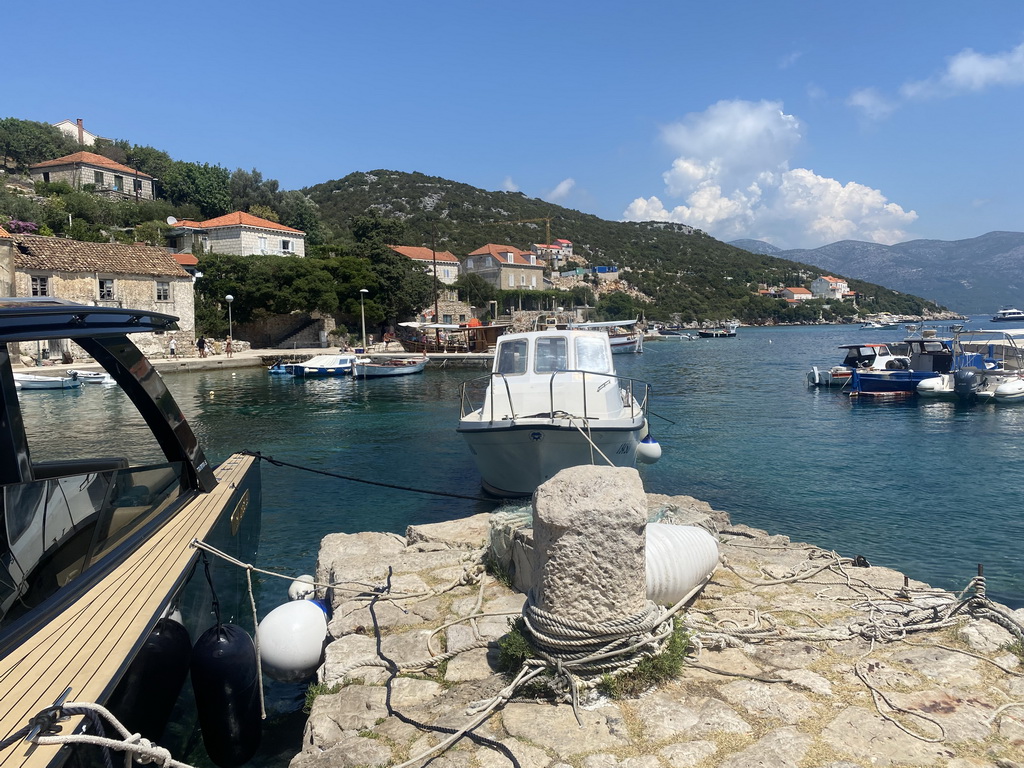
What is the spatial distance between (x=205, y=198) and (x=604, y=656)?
72.4m

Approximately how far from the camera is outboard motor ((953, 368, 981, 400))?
26.0m

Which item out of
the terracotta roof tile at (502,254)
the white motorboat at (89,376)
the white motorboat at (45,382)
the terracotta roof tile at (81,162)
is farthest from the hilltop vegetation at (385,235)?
the white motorboat at (45,382)

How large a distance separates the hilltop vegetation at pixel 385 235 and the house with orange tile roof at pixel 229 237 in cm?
189

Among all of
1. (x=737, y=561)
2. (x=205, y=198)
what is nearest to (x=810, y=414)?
(x=737, y=561)

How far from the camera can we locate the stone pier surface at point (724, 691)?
130 inches

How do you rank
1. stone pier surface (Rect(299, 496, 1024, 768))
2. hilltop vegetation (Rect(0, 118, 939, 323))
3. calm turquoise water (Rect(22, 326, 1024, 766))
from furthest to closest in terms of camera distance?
hilltop vegetation (Rect(0, 118, 939, 323)) → calm turquoise water (Rect(22, 326, 1024, 766)) → stone pier surface (Rect(299, 496, 1024, 768))

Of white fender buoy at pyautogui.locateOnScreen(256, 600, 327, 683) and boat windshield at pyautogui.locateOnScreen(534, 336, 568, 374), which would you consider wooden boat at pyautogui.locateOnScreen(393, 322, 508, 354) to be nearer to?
boat windshield at pyautogui.locateOnScreen(534, 336, 568, 374)

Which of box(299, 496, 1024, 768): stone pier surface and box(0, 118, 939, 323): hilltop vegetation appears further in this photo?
box(0, 118, 939, 323): hilltop vegetation

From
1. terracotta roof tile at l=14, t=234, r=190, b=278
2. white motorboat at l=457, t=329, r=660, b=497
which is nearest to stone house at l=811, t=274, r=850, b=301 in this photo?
terracotta roof tile at l=14, t=234, r=190, b=278

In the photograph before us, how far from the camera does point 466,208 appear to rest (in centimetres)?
12888

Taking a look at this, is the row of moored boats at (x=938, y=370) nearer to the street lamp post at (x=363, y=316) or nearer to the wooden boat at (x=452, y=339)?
the wooden boat at (x=452, y=339)

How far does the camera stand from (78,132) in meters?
80.5

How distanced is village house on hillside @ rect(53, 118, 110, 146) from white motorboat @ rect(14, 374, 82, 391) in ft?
207

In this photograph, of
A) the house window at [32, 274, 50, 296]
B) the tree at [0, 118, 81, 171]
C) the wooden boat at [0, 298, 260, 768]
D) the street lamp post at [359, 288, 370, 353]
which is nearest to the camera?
the wooden boat at [0, 298, 260, 768]
